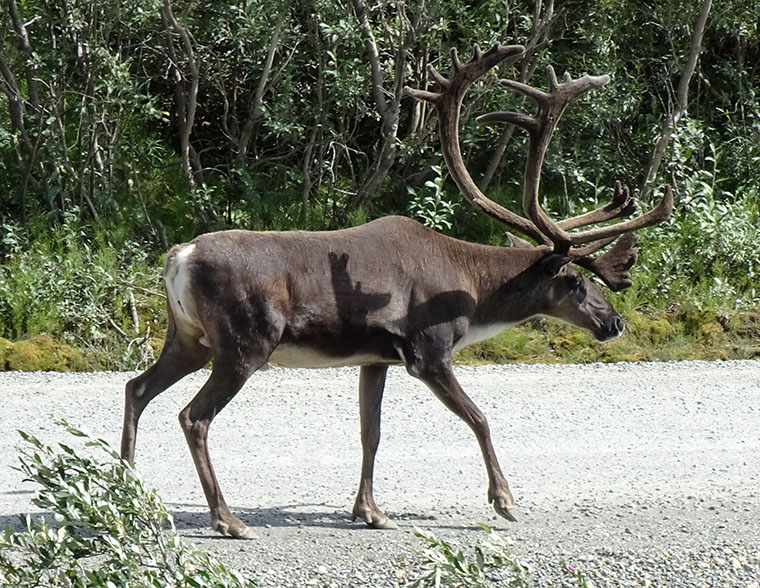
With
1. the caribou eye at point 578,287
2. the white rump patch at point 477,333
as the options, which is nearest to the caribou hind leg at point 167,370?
the white rump patch at point 477,333

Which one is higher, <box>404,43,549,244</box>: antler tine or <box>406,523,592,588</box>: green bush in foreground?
<box>404,43,549,244</box>: antler tine

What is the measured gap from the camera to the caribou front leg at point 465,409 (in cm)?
729

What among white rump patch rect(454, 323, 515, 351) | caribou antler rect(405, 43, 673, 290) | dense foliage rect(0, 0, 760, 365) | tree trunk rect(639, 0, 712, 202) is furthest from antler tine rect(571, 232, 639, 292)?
tree trunk rect(639, 0, 712, 202)

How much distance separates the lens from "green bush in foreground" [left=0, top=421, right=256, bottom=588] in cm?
461

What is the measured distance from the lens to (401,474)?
840 cm

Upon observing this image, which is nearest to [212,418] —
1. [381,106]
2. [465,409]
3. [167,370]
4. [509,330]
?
[167,370]

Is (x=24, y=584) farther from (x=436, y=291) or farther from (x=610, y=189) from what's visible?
(x=610, y=189)

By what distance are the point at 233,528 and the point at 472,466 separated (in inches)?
83.5

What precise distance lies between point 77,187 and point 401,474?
271 inches

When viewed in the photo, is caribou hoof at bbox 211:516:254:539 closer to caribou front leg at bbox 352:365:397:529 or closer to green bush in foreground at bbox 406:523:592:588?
caribou front leg at bbox 352:365:397:529

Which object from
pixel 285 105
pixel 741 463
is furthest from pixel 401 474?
pixel 285 105

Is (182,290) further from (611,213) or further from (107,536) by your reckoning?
(611,213)

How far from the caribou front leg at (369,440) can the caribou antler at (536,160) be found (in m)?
1.26

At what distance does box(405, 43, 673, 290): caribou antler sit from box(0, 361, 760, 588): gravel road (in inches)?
56.2
